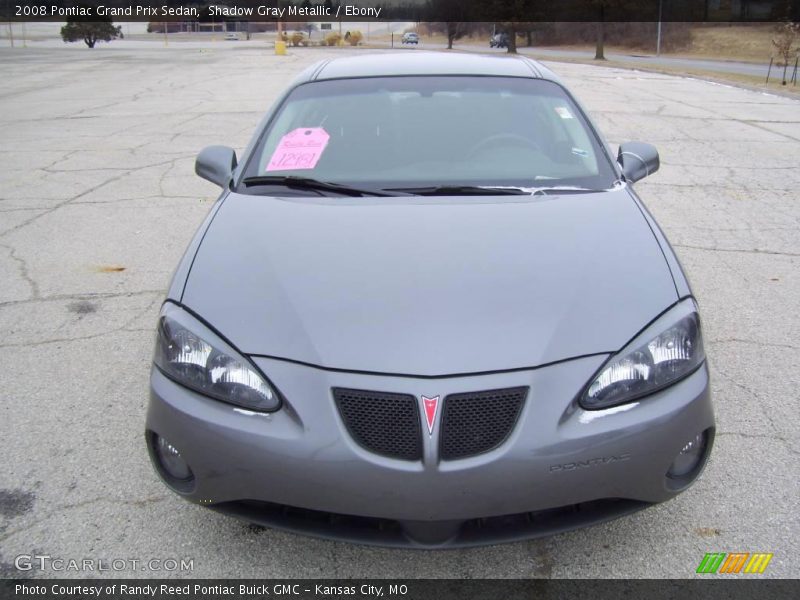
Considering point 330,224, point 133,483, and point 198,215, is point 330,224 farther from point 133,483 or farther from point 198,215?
point 198,215

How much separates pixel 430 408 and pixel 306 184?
1.50 meters

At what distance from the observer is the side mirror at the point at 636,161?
142 inches

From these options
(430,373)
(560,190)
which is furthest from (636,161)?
(430,373)

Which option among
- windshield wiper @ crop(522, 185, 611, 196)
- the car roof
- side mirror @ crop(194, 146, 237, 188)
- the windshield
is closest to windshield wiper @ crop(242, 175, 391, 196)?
the windshield

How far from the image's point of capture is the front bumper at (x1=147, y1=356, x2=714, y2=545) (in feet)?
6.64

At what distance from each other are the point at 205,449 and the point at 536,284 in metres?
1.14

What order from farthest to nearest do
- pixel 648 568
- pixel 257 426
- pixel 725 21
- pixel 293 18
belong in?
1. pixel 293 18
2. pixel 725 21
3. pixel 648 568
4. pixel 257 426

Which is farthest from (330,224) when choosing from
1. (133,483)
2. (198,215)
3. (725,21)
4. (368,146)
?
(725,21)

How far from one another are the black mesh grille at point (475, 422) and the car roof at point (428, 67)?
2242 millimetres

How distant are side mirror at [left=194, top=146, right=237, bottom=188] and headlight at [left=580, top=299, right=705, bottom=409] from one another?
7.05ft

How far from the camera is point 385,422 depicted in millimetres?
2057

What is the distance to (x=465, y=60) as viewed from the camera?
13.6 ft

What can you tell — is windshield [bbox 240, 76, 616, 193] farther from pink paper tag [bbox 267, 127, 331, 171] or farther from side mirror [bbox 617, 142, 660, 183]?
side mirror [bbox 617, 142, 660, 183]

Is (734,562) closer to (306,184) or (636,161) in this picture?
(636,161)
